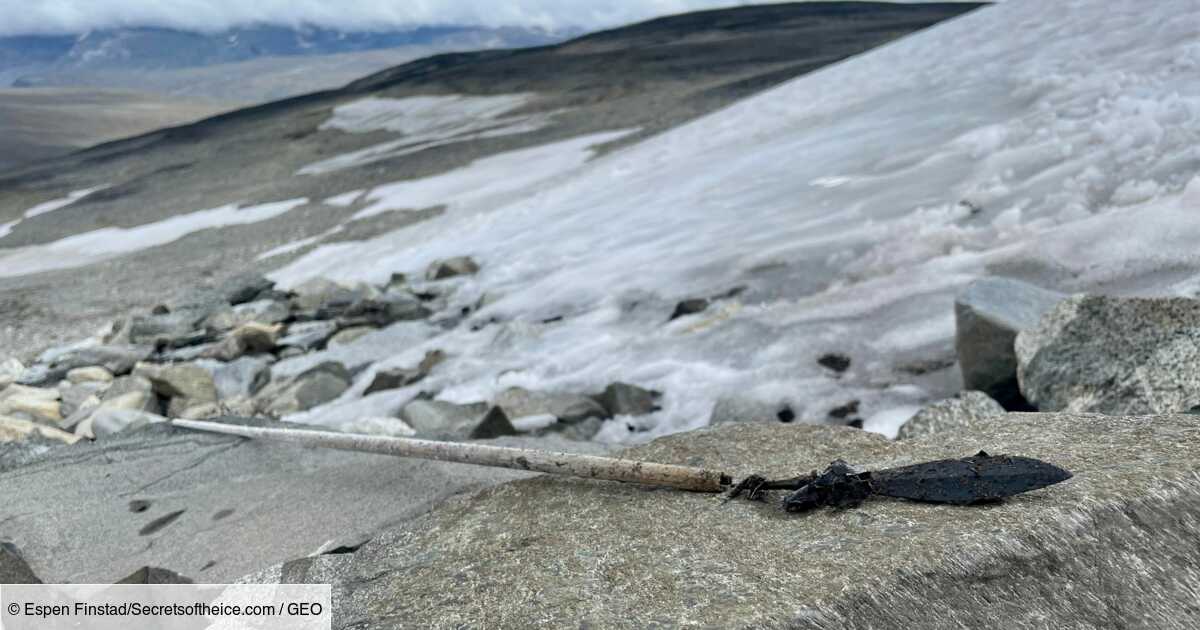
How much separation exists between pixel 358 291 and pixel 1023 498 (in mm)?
7882

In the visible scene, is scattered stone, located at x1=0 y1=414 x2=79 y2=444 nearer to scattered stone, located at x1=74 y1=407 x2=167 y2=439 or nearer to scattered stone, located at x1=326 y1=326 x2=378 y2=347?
scattered stone, located at x1=74 y1=407 x2=167 y2=439

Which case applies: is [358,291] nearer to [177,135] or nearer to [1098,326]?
[1098,326]

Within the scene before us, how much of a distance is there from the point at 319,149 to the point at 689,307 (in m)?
22.5

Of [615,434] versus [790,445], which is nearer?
[790,445]

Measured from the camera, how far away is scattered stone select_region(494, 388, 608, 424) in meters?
4.66

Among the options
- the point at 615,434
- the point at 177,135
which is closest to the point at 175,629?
the point at 615,434

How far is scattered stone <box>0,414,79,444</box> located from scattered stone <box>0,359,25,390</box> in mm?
4021

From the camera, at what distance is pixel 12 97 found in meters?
88.6

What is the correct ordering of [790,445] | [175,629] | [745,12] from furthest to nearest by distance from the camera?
1. [745,12]
2. [790,445]
3. [175,629]

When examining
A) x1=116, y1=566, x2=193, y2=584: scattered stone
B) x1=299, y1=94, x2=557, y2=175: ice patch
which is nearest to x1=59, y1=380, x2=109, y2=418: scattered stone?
x1=116, y1=566, x2=193, y2=584: scattered stone

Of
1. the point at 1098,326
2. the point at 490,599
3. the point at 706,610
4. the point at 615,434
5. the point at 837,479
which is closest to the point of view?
the point at 706,610

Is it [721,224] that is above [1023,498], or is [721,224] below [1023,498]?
below

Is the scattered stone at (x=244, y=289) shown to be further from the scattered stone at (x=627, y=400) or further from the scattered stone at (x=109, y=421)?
the scattered stone at (x=627, y=400)

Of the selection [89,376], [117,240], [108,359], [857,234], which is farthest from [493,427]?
[117,240]
